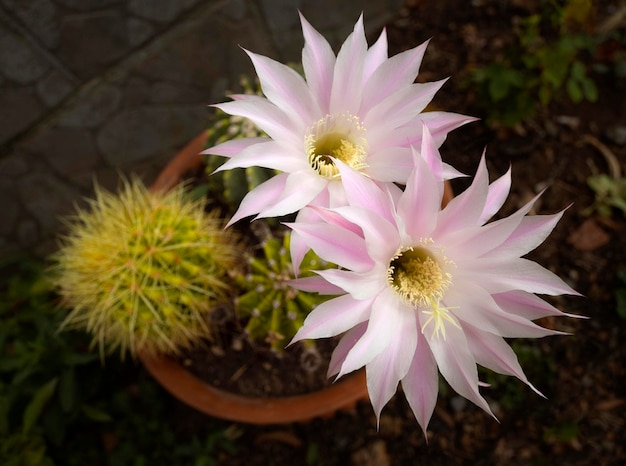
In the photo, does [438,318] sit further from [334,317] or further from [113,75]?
[113,75]

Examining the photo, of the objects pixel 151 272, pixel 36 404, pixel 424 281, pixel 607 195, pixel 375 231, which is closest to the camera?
pixel 375 231

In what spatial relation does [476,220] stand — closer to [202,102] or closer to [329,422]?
[329,422]

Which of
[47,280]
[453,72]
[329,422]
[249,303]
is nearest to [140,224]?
[249,303]

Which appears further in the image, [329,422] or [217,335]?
[329,422]

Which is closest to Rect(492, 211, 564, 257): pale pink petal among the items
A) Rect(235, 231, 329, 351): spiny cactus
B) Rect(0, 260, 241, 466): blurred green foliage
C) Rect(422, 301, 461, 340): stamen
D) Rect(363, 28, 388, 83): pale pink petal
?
Rect(422, 301, 461, 340): stamen

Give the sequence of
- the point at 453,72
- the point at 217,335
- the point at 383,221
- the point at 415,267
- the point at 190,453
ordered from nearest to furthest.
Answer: the point at 383,221 < the point at 415,267 < the point at 217,335 < the point at 190,453 < the point at 453,72

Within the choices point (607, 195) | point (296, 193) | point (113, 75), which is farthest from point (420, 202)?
point (113, 75)

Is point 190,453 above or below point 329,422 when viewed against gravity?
above
